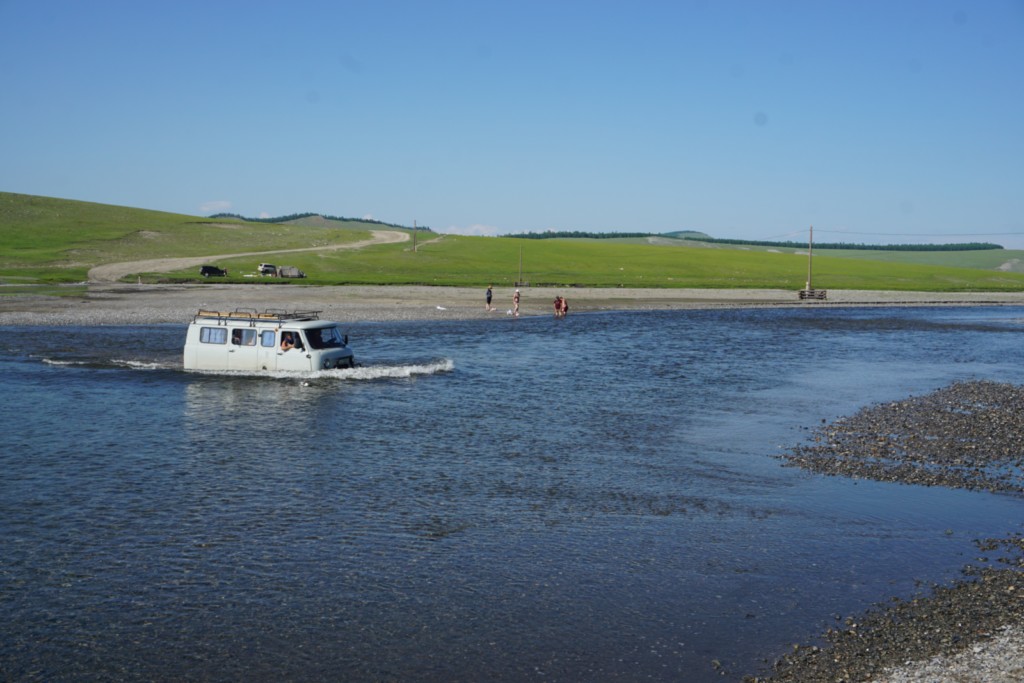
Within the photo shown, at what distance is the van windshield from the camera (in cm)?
3728

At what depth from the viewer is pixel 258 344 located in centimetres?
3741

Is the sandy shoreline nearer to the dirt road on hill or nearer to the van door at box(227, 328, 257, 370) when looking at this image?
the dirt road on hill

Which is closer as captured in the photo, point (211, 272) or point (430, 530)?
point (430, 530)

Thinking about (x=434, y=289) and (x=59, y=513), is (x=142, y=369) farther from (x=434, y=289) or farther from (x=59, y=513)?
(x=434, y=289)

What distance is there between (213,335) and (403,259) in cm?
9248

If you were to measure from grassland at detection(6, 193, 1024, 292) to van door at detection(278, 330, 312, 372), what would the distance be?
59.0 m

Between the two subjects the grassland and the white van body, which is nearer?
the white van body

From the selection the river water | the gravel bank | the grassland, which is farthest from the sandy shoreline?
the gravel bank

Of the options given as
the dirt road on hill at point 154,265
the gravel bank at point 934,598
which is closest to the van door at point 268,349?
the gravel bank at point 934,598

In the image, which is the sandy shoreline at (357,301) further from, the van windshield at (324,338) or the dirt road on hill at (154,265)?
the van windshield at (324,338)

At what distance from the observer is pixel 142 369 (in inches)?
1545

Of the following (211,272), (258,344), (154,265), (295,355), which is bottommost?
(295,355)

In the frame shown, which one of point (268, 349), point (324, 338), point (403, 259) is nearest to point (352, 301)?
point (324, 338)

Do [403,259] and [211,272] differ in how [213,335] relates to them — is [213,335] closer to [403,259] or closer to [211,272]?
[211,272]
